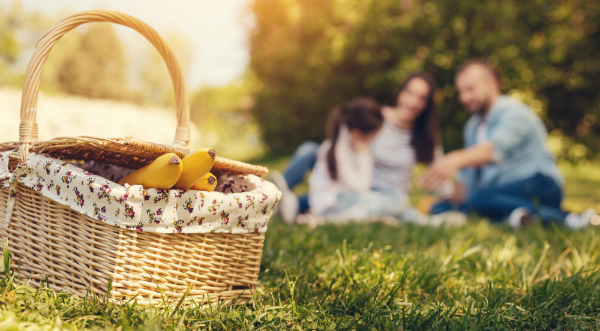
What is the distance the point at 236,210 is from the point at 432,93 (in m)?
3.15

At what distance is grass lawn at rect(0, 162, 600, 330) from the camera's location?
1.09 m

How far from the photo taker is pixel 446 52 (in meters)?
7.29

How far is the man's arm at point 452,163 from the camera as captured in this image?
3.12 m

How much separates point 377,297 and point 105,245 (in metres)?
0.90

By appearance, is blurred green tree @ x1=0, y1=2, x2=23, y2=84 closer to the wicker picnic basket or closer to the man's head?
the man's head

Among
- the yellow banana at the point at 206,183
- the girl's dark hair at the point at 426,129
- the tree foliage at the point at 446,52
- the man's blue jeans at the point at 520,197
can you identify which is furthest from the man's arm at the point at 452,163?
the tree foliage at the point at 446,52

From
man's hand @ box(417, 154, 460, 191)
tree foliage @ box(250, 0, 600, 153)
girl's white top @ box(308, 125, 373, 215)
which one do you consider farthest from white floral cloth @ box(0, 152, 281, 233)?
tree foliage @ box(250, 0, 600, 153)

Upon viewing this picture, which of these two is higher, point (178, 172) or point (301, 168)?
point (178, 172)

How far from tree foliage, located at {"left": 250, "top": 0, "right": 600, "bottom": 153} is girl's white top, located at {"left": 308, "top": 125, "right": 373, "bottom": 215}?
3.83 meters

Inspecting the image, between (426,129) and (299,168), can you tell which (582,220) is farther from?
(299,168)

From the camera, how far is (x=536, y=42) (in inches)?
279

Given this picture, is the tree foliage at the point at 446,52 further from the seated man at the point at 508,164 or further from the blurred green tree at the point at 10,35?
the blurred green tree at the point at 10,35

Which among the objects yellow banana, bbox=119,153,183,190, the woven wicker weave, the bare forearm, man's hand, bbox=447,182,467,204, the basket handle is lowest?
man's hand, bbox=447,182,467,204

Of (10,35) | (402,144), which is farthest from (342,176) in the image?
(10,35)
